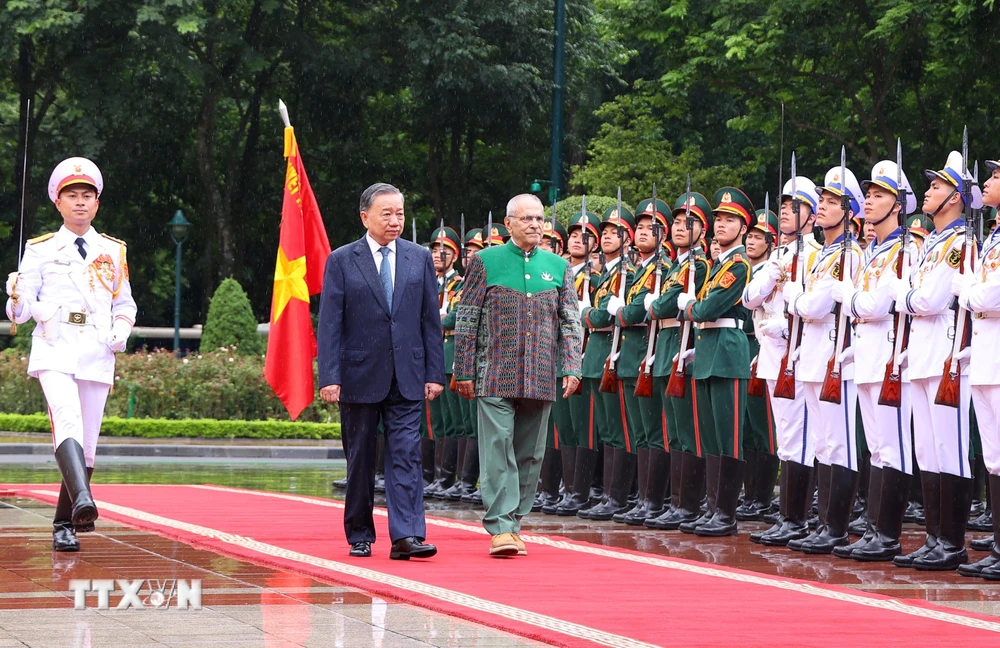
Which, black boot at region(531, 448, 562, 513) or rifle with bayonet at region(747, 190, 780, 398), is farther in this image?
black boot at region(531, 448, 562, 513)

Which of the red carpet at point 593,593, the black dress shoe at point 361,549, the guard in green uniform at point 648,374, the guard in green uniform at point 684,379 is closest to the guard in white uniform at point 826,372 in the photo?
the guard in green uniform at point 684,379

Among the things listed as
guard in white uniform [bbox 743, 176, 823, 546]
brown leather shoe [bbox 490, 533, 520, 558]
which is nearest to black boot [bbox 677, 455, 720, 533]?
guard in white uniform [bbox 743, 176, 823, 546]

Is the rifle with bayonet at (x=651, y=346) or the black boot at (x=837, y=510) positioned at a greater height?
the rifle with bayonet at (x=651, y=346)

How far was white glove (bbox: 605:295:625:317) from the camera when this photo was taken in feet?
39.5

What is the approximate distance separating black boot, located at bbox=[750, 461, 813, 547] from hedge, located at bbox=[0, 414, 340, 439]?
1362 centimetres

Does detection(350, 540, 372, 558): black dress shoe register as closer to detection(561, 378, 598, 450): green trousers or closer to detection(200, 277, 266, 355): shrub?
detection(561, 378, 598, 450): green trousers

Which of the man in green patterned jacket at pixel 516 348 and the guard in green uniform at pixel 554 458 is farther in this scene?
the guard in green uniform at pixel 554 458

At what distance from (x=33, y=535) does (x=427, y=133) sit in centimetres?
2923

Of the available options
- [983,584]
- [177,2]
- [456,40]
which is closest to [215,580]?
[983,584]

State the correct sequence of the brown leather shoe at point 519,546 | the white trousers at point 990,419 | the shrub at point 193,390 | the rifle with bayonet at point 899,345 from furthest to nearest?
the shrub at point 193,390 < the rifle with bayonet at point 899,345 < the brown leather shoe at point 519,546 < the white trousers at point 990,419

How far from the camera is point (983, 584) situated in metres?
8.48

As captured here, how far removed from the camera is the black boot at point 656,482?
11.8 m

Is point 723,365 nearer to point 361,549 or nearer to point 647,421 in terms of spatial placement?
point 647,421

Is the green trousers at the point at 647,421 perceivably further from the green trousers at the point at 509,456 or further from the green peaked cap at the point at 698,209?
the green trousers at the point at 509,456
